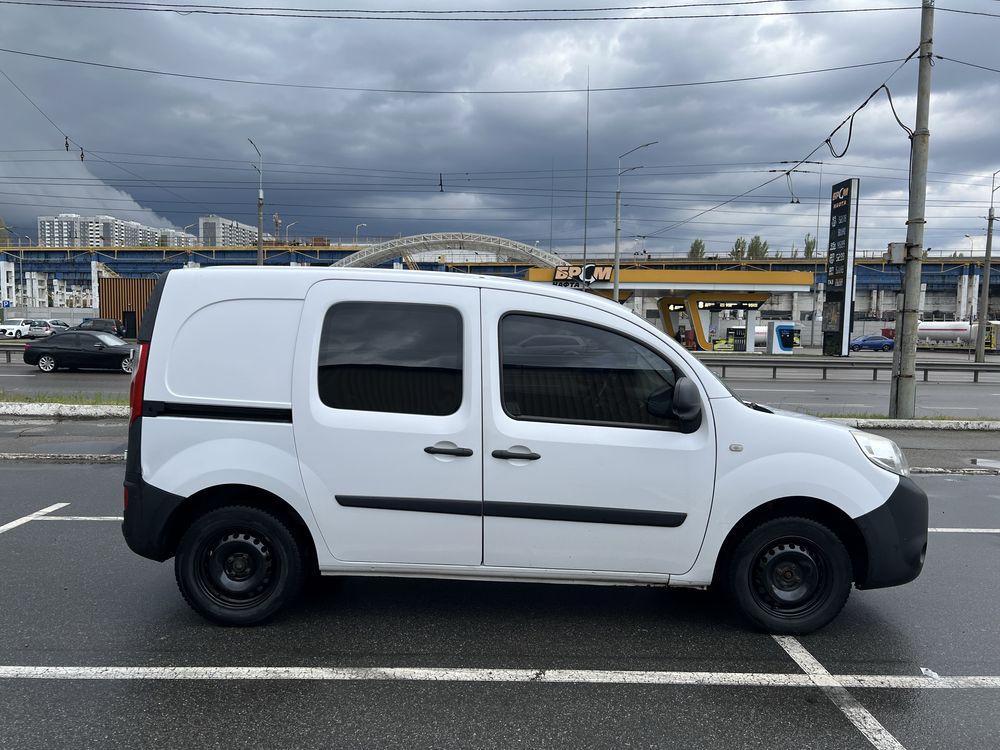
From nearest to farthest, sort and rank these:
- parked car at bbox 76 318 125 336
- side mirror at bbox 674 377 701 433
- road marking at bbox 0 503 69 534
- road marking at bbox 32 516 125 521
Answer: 1. side mirror at bbox 674 377 701 433
2. road marking at bbox 0 503 69 534
3. road marking at bbox 32 516 125 521
4. parked car at bbox 76 318 125 336

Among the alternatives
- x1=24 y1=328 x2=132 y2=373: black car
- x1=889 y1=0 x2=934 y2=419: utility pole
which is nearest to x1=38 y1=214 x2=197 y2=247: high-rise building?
x1=24 y1=328 x2=132 y2=373: black car

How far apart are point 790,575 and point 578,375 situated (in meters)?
1.65

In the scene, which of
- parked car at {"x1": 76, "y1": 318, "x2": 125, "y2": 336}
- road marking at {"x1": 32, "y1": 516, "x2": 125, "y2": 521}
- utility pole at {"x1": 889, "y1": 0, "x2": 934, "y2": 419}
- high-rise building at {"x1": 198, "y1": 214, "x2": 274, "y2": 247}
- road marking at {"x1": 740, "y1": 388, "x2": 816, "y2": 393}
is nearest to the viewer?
road marking at {"x1": 32, "y1": 516, "x2": 125, "y2": 521}

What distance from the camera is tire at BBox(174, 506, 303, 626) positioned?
12.7 feet

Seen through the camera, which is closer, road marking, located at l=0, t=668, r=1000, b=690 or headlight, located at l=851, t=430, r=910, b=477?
road marking, located at l=0, t=668, r=1000, b=690

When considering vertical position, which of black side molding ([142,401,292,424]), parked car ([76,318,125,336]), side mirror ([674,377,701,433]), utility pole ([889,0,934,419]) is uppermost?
utility pole ([889,0,934,419])

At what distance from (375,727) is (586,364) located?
2045 mm

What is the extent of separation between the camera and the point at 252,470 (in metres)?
3.78

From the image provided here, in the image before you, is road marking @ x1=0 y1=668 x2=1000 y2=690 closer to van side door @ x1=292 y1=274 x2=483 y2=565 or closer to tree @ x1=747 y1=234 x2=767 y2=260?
van side door @ x1=292 y1=274 x2=483 y2=565

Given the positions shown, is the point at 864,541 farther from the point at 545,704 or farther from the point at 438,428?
the point at 438,428

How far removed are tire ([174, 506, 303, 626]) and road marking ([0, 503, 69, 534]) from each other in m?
2.99

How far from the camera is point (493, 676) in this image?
136 inches

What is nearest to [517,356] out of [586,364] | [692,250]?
[586,364]

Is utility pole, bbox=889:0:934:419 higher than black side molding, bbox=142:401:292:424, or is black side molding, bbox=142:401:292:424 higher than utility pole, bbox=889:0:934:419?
utility pole, bbox=889:0:934:419
